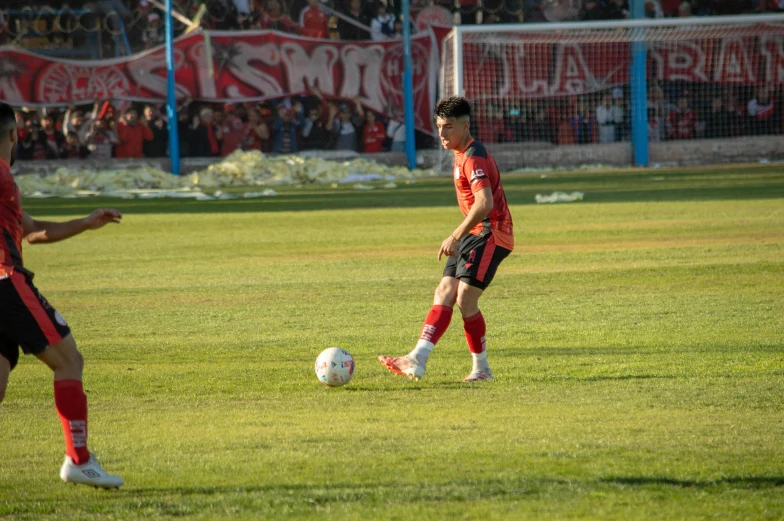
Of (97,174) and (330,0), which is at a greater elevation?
(330,0)

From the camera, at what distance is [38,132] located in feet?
96.4

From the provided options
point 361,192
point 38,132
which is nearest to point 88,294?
point 361,192

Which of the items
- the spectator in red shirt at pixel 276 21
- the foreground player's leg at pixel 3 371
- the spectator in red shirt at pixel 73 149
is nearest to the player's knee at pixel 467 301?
the foreground player's leg at pixel 3 371

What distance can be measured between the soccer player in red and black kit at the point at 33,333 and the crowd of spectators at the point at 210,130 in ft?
82.3

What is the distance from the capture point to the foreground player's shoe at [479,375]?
679 cm

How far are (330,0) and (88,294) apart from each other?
71.4 feet

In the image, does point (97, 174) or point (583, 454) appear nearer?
point (583, 454)

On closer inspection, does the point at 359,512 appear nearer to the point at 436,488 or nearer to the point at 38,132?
the point at 436,488

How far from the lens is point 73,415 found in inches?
181

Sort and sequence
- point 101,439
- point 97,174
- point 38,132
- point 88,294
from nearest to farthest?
point 101,439, point 88,294, point 97,174, point 38,132

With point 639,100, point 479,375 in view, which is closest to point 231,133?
point 639,100

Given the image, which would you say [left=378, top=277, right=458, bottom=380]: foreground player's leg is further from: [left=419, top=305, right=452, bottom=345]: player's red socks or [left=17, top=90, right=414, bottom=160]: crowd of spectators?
[left=17, top=90, right=414, bottom=160]: crowd of spectators

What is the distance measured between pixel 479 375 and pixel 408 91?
23.9 metres

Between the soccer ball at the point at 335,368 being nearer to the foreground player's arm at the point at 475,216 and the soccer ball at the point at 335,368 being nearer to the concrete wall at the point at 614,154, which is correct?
the foreground player's arm at the point at 475,216
